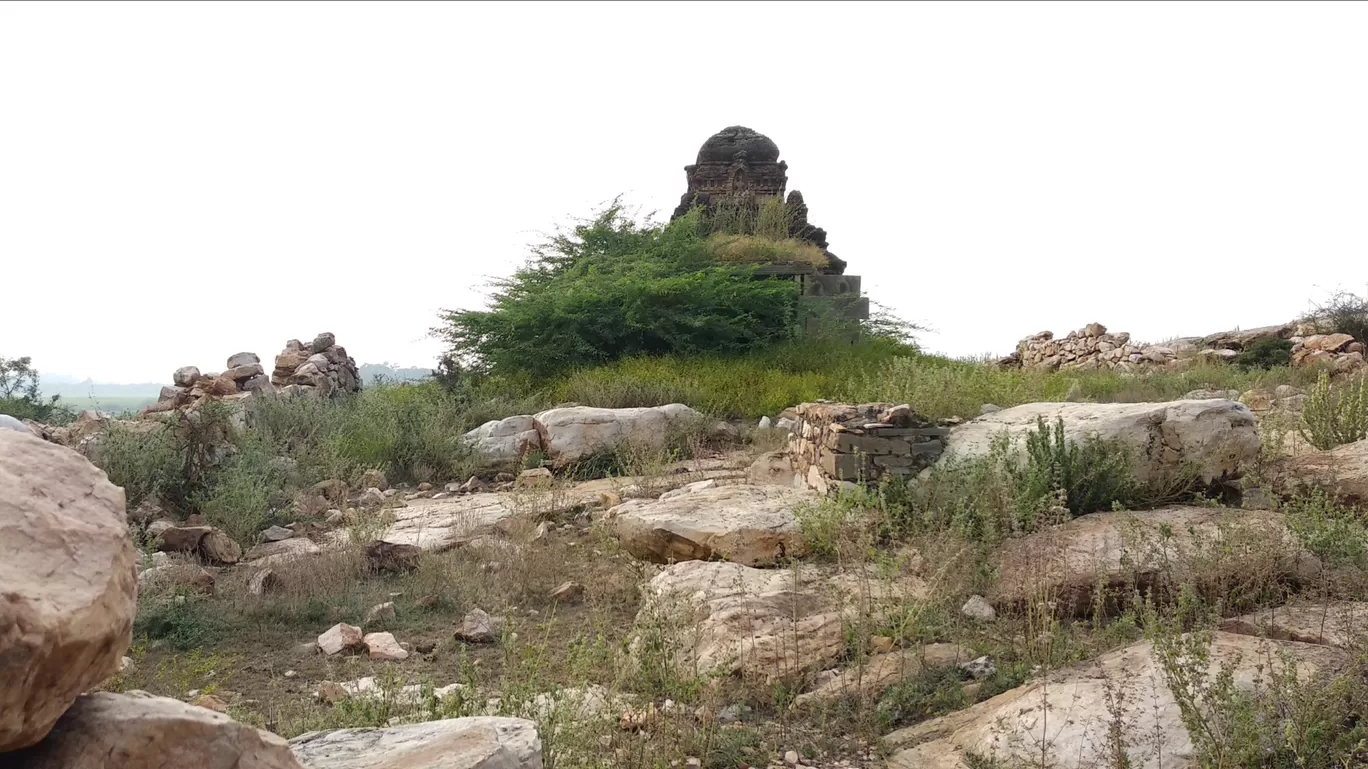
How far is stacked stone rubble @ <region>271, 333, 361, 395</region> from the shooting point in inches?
585

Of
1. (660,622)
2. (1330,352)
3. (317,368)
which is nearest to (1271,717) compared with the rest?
(660,622)

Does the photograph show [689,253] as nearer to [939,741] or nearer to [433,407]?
[433,407]

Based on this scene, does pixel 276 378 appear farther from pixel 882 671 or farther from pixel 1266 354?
pixel 1266 354

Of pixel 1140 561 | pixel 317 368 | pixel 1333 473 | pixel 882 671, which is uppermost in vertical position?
pixel 317 368

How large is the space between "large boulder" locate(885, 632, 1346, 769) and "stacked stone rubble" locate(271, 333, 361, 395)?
11.8 metres

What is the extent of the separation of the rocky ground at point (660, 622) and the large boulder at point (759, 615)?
21mm

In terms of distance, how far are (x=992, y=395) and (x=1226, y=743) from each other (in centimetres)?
658

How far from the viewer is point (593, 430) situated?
35.2ft

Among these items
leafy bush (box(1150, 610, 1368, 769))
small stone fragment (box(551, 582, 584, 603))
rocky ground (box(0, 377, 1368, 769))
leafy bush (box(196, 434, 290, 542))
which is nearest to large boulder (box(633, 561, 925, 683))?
rocky ground (box(0, 377, 1368, 769))

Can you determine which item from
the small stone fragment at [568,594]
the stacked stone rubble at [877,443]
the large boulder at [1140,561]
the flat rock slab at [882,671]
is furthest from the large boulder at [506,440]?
the flat rock slab at [882,671]

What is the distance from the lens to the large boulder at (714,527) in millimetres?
6484

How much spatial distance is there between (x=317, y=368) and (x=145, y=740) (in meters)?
14.1

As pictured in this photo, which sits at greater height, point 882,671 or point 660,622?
point 660,622

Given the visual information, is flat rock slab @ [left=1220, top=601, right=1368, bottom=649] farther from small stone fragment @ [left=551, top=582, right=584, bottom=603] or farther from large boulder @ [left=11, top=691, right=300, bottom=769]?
large boulder @ [left=11, top=691, right=300, bottom=769]
